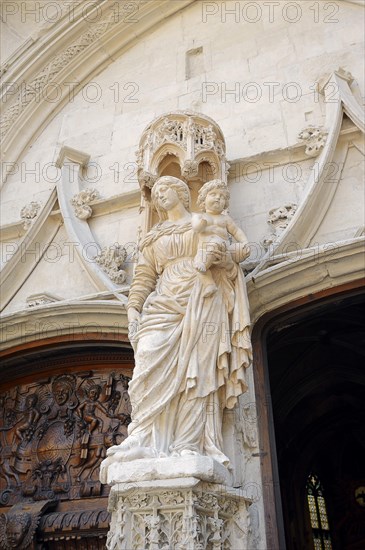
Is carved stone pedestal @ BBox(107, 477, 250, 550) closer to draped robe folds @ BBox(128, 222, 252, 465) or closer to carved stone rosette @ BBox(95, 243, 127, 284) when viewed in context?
draped robe folds @ BBox(128, 222, 252, 465)

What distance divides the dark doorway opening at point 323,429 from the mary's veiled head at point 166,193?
2.48 meters

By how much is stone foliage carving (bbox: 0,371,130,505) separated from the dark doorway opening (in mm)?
2292

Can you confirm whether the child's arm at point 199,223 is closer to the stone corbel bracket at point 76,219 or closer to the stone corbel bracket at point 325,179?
the stone corbel bracket at point 325,179

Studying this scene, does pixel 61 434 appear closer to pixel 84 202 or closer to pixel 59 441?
pixel 59 441

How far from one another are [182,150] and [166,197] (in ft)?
→ 2.06

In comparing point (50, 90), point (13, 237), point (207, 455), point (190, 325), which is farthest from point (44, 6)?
point (207, 455)

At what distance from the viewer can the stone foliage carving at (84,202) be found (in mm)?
5266

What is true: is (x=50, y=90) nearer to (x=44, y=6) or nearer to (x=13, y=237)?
(x=44, y=6)

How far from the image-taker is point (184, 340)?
358 centimetres

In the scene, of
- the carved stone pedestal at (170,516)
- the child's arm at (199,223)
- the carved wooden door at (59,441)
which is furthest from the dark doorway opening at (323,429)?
the carved stone pedestal at (170,516)

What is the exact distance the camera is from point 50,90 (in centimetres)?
660

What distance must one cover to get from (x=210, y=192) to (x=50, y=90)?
11.1ft

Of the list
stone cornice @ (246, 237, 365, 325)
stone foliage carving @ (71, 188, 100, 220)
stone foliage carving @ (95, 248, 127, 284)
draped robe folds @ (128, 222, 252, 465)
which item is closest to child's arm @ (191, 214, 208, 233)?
draped robe folds @ (128, 222, 252, 465)

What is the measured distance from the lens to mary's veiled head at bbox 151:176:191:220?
4152mm
